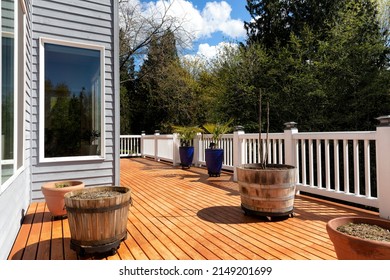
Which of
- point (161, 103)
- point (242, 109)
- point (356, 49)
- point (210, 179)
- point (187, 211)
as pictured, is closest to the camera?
point (187, 211)

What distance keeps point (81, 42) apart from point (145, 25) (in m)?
9.82

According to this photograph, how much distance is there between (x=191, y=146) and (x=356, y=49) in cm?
691

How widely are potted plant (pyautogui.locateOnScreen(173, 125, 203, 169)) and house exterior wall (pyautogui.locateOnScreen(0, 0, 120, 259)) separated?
3.04m

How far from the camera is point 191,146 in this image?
275 inches

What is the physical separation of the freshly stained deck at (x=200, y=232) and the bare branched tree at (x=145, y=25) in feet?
33.8

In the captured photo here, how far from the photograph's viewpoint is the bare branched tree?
12.1 meters

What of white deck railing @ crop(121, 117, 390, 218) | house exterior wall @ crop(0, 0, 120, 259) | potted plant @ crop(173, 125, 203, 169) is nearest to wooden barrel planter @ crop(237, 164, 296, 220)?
white deck railing @ crop(121, 117, 390, 218)

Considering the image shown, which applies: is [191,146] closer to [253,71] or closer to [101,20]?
[101,20]

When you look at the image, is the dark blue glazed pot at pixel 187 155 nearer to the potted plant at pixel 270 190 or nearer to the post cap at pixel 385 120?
the potted plant at pixel 270 190

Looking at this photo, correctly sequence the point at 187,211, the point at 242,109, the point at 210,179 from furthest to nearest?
the point at 242,109 < the point at 210,179 < the point at 187,211

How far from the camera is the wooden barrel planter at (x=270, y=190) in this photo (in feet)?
8.77

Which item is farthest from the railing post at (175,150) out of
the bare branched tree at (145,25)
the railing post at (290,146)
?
the bare branched tree at (145,25)

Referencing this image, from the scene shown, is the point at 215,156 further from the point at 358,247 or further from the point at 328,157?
the point at 358,247
